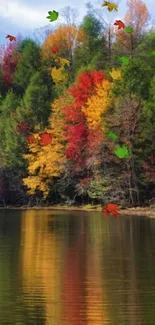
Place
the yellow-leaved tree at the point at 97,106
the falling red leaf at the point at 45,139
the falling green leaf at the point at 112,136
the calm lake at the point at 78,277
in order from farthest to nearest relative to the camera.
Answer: the falling red leaf at the point at 45,139 < the yellow-leaved tree at the point at 97,106 < the falling green leaf at the point at 112,136 < the calm lake at the point at 78,277

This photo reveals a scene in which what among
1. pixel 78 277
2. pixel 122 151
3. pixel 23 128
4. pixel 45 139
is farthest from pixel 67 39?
pixel 78 277

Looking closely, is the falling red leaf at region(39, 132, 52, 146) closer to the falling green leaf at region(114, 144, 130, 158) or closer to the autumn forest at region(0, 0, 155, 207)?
the autumn forest at region(0, 0, 155, 207)

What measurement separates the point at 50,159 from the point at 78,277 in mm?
38670

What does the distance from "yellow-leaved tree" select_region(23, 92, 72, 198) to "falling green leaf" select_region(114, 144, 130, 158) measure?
28.5ft

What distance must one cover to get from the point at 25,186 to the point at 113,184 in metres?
13.1

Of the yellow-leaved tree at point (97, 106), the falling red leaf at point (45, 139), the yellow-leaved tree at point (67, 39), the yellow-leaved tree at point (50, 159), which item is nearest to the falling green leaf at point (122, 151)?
the yellow-leaved tree at point (97, 106)

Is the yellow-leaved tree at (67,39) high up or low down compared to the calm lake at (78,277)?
up

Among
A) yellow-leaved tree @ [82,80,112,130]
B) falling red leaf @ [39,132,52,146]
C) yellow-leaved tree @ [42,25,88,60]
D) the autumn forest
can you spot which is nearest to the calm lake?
the autumn forest

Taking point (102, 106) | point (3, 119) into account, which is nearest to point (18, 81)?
point (3, 119)

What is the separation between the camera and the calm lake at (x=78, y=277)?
11.5 metres

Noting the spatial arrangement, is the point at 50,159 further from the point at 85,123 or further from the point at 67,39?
the point at 67,39

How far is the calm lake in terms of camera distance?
1152cm

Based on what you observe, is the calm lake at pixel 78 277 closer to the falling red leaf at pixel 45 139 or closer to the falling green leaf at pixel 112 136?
the falling green leaf at pixel 112 136

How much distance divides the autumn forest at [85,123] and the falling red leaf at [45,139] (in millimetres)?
133
